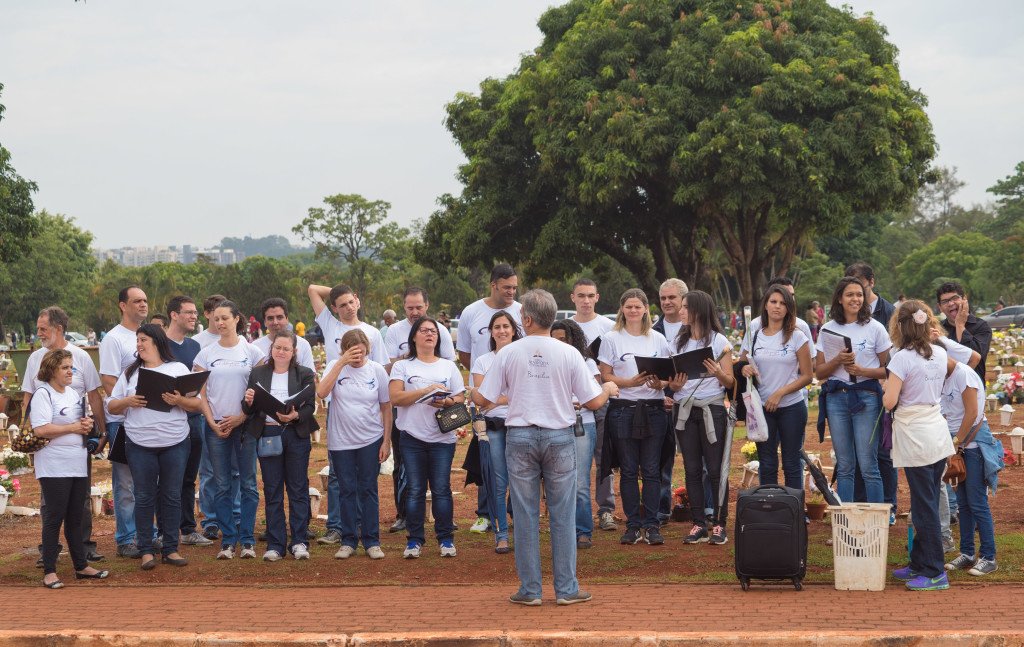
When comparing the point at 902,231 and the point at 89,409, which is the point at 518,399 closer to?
the point at 89,409

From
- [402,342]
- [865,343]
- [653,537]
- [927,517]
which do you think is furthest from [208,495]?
[927,517]

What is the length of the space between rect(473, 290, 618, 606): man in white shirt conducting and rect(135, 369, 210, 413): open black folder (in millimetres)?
2611

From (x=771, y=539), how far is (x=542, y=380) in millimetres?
1911

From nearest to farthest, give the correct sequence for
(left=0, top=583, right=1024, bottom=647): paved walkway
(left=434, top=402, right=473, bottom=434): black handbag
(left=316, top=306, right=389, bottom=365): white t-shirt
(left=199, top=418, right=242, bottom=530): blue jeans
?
(left=0, top=583, right=1024, bottom=647): paved walkway
(left=434, top=402, right=473, bottom=434): black handbag
(left=316, top=306, right=389, bottom=365): white t-shirt
(left=199, top=418, right=242, bottom=530): blue jeans

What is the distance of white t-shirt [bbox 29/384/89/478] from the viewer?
826 cm

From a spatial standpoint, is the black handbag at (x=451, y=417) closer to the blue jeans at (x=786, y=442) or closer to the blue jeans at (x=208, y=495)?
the blue jeans at (x=208, y=495)

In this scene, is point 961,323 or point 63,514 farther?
point 961,323

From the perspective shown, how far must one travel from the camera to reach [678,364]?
8.61 meters

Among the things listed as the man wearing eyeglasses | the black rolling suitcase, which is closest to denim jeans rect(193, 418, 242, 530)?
the black rolling suitcase

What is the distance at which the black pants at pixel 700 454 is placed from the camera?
8961mm

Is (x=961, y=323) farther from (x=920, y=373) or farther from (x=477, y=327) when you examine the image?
(x=477, y=327)

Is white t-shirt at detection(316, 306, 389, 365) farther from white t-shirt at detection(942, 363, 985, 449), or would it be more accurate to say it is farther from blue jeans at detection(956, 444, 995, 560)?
blue jeans at detection(956, 444, 995, 560)

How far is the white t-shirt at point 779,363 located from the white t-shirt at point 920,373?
1336 mm

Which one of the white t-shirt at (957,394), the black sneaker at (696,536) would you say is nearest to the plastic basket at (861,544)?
the white t-shirt at (957,394)
